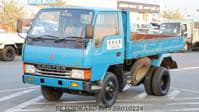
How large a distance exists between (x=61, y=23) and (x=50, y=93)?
1.69 m

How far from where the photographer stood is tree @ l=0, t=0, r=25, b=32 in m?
35.9

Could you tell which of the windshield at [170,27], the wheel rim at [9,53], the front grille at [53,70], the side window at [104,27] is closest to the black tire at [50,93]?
the front grille at [53,70]

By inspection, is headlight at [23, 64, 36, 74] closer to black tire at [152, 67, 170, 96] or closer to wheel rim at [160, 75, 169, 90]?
black tire at [152, 67, 170, 96]

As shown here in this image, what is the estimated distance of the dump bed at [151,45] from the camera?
10.5 metres

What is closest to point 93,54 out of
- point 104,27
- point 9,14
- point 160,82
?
point 104,27

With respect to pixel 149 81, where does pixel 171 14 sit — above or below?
above

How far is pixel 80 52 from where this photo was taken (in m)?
9.16

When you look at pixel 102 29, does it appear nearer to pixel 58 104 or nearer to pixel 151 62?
pixel 58 104

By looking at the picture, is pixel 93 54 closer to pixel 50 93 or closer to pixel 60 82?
pixel 60 82

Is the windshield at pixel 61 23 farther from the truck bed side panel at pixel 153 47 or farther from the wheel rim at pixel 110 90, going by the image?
the truck bed side panel at pixel 153 47

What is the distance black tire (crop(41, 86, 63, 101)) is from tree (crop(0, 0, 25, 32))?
25133mm

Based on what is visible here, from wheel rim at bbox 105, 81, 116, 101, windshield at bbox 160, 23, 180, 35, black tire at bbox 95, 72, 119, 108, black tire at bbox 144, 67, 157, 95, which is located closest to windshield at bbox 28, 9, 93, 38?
black tire at bbox 95, 72, 119, 108

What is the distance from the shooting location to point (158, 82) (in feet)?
38.0

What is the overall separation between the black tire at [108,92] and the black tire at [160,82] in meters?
1.77
